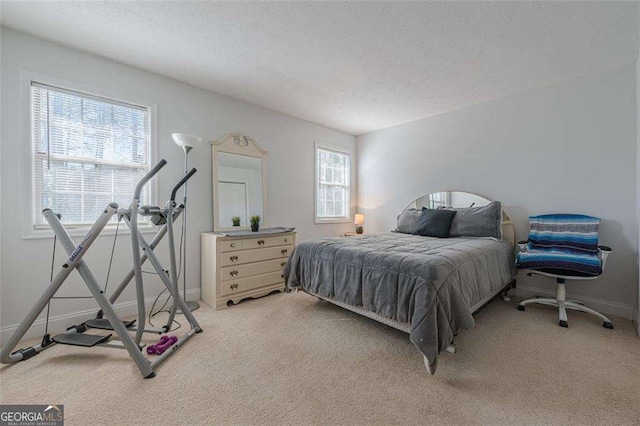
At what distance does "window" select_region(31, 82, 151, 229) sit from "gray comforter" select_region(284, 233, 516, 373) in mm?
1917

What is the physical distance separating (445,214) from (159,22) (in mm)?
3497

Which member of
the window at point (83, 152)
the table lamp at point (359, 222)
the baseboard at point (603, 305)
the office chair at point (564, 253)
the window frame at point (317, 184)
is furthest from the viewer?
the table lamp at point (359, 222)

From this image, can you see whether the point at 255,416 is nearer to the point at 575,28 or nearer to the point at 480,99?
the point at 575,28

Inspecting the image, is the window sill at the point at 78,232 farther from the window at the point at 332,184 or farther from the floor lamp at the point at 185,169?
the window at the point at 332,184

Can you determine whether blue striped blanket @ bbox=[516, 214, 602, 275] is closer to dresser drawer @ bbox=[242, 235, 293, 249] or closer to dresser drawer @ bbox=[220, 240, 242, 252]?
dresser drawer @ bbox=[242, 235, 293, 249]

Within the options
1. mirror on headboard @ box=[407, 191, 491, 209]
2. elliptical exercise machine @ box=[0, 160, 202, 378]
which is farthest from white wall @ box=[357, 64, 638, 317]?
elliptical exercise machine @ box=[0, 160, 202, 378]

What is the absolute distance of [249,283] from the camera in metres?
2.99

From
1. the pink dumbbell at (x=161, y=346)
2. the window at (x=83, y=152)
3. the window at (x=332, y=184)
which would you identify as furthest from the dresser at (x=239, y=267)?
the window at (x=332, y=184)

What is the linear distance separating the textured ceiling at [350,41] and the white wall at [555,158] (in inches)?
11.3

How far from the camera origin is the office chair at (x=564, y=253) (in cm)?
230

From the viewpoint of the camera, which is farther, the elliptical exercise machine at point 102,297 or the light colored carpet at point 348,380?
the elliptical exercise machine at point 102,297

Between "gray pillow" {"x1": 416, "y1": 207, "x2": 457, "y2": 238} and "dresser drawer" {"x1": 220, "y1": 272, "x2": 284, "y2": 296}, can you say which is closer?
"dresser drawer" {"x1": 220, "y1": 272, "x2": 284, "y2": 296}

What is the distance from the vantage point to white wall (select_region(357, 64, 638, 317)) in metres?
2.56

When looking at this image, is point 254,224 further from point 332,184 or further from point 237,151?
point 332,184
